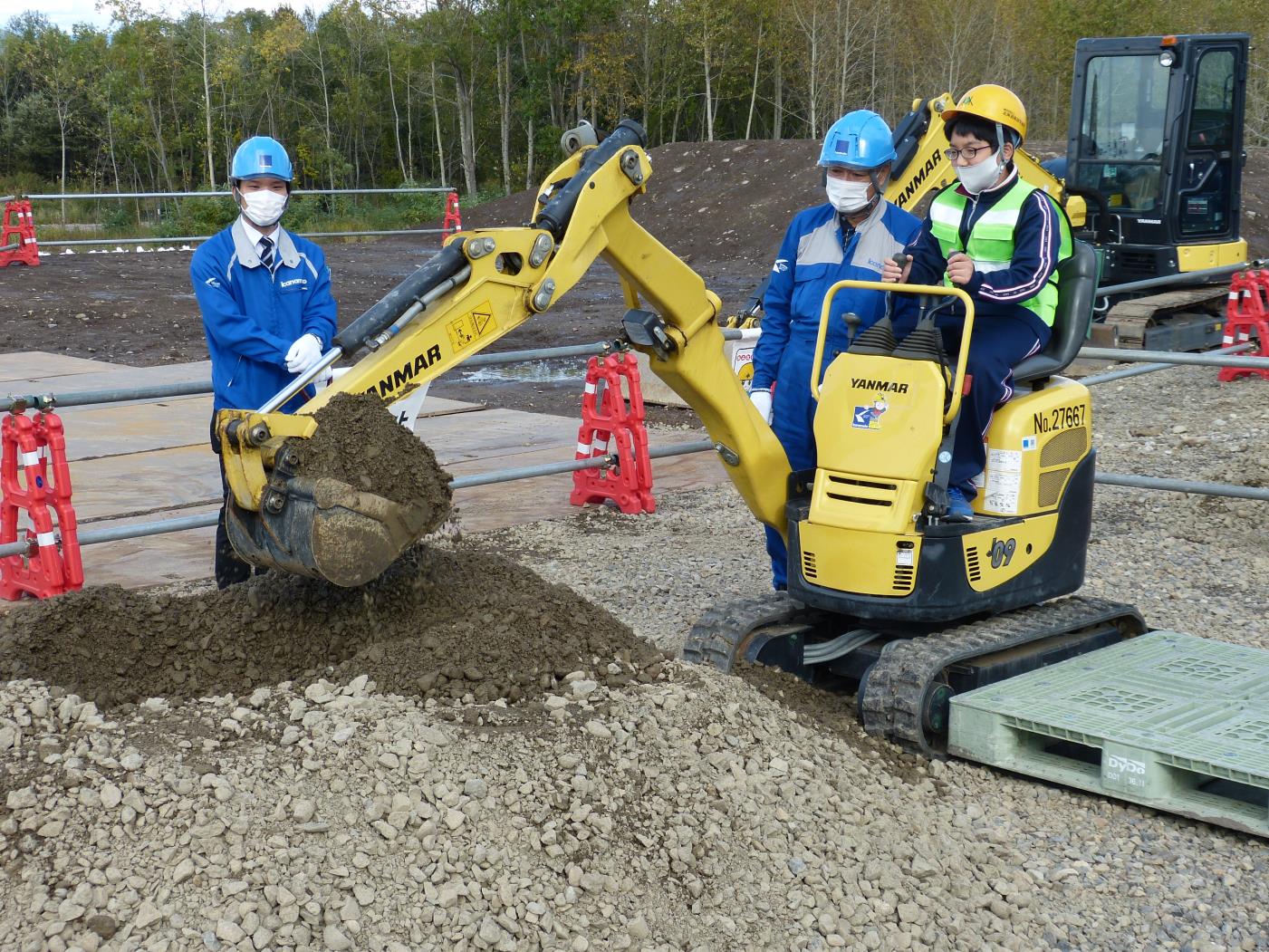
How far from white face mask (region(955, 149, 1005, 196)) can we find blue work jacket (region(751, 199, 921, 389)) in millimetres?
438

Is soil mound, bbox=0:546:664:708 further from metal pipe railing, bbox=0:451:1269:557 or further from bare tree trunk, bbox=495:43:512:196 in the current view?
bare tree trunk, bbox=495:43:512:196

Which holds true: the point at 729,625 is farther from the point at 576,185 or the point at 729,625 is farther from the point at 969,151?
the point at 969,151

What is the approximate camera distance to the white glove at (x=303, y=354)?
225 inches

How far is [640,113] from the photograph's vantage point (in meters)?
42.3

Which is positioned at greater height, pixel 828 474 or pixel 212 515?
pixel 828 474

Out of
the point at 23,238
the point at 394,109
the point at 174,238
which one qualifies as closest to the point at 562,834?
the point at 23,238

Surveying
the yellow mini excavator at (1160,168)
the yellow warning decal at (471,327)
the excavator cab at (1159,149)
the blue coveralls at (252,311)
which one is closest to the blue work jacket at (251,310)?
the blue coveralls at (252,311)

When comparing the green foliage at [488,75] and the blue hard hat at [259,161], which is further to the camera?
the green foliage at [488,75]

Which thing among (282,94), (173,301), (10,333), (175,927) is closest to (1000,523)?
(175,927)

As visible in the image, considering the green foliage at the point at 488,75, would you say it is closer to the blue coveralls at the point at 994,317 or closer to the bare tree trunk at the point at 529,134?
the bare tree trunk at the point at 529,134

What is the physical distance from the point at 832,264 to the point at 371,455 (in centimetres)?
219

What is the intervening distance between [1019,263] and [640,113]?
38.8 m

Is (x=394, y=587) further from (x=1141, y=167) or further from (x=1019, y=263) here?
(x=1141, y=167)

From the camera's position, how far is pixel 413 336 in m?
4.46
